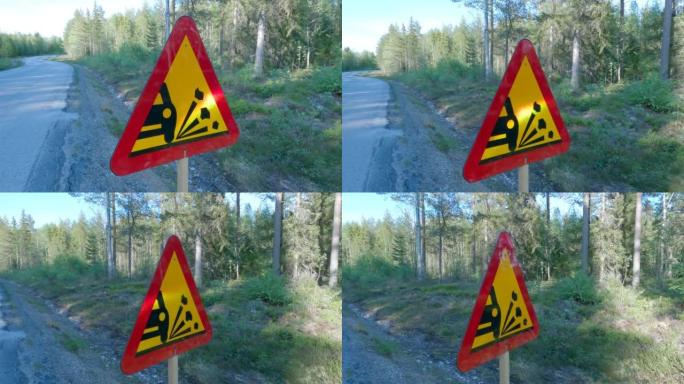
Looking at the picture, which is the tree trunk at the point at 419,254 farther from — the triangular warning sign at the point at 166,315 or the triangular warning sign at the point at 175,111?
the triangular warning sign at the point at 175,111

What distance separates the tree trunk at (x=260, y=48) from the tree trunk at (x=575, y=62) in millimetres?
2188

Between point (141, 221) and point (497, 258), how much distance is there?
2589mm

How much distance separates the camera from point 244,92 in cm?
490

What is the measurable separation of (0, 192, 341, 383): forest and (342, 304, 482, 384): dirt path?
9cm

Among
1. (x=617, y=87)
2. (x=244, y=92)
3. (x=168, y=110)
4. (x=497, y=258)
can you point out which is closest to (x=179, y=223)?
(x=244, y=92)

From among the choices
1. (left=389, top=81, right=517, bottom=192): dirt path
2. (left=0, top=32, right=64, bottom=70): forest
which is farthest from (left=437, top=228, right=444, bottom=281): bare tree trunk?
(left=0, top=32, right=64, bottom=70): forest

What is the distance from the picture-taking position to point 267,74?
16.3ft

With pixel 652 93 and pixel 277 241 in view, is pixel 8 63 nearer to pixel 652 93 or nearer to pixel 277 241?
pixel 277 241

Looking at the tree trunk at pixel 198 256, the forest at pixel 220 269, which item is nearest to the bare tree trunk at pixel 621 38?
the forest at pixel 220 269

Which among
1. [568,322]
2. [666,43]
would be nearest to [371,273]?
[568,322]

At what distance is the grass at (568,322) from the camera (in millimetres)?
4996

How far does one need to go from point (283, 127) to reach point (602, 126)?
227 cm

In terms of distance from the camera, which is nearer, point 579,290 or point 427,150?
point 427,150

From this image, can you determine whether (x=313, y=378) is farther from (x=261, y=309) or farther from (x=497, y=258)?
(x=497, y=258)
